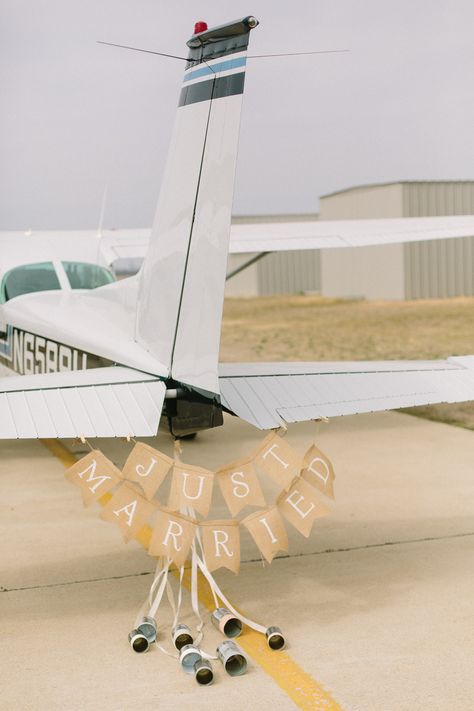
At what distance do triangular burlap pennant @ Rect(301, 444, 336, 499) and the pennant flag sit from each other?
0.16 ft

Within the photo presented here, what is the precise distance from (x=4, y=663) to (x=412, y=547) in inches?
111

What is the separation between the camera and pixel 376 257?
37.4 metres

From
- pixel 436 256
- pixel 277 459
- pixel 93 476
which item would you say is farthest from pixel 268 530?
pixel 436 256

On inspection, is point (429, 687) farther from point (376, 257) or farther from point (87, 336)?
point (376, 257)

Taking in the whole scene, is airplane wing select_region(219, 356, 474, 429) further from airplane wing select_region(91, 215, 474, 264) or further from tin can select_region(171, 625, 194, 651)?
airplane wing select_region(91, 215, 474, 264)

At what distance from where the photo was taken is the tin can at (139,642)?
13.9 ft

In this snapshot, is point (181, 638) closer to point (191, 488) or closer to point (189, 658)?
point (189, 658)

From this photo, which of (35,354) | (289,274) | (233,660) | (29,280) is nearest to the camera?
(233,660)

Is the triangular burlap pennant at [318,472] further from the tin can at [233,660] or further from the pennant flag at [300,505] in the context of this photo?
the tin can at [233,660]

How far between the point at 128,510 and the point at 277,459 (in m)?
0.79

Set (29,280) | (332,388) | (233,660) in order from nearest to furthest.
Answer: (233,660), (332,388), (29,280)

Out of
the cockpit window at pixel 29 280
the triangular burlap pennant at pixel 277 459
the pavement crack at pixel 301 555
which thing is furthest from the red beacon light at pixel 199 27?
the cockpit window at pixel 29 280

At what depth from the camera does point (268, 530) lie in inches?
173

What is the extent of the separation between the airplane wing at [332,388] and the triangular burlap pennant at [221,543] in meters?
0.55
